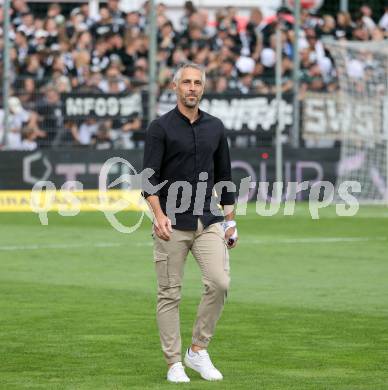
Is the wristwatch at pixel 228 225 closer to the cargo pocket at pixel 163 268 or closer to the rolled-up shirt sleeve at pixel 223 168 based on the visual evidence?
the rolled-up shirt sleeve at pixel 223 168

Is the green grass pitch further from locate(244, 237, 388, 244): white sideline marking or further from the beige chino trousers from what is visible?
the beige chino trousers

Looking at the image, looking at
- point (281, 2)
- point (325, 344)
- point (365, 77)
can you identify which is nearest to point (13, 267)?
point (325, 344)

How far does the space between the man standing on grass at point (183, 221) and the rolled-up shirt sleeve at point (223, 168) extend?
115 mm

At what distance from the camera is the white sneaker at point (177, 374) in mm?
8508

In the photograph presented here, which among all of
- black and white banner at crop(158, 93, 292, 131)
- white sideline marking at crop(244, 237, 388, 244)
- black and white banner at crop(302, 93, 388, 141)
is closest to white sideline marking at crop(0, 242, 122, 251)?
white sideline marking at crop(244, 237, 388, 244)

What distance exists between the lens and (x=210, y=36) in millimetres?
28125

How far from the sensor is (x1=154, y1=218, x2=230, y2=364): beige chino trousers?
8.59 m

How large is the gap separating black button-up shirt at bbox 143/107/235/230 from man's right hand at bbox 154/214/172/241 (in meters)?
0.13

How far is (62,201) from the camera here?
2556cm

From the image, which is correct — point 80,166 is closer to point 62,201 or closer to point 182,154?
point 62,201

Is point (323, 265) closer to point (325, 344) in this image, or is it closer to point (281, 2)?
point (325, 344)

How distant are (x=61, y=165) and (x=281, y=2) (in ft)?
25.1

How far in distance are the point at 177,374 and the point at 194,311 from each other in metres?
3.58

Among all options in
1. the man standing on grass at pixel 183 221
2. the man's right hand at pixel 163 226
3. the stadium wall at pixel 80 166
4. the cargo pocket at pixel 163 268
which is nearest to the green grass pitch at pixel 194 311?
the man standing on grass at pixel 183 221
